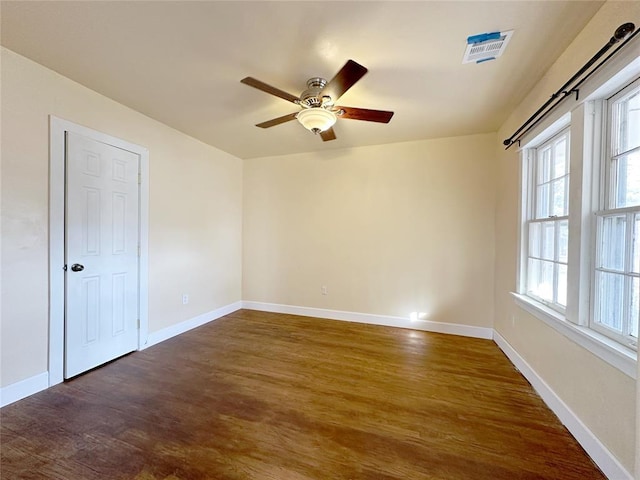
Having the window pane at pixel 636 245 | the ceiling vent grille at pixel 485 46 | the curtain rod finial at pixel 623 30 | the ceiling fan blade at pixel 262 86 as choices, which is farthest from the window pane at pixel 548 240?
the ceiling fan blade at pixel 262 86

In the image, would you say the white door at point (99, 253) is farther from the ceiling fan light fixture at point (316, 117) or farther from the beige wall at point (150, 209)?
the ceiling fan light fixture at point (316, 117)

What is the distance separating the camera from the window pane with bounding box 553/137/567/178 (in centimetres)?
208

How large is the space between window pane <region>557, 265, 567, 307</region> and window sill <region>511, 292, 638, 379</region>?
11cm

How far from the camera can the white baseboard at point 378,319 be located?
3391 millimetres

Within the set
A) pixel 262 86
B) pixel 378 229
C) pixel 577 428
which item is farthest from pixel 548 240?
pixel 262 86

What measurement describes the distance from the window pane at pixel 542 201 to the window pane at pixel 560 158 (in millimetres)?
165

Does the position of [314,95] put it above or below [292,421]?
above

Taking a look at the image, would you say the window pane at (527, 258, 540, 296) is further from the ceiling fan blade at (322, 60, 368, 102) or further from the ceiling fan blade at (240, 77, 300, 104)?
the ceiling fan blade at (240, 77, 300, 104)

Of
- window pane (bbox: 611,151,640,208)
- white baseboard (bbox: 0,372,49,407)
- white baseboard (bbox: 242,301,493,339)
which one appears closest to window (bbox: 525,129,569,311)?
window pane (bbox: 611,151,640,208)

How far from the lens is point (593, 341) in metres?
1.50

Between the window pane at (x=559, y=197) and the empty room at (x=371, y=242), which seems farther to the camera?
the window pane at (x=559, y=197)

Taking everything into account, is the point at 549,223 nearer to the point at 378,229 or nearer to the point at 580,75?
the point at 580,75

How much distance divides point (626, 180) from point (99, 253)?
4114mm

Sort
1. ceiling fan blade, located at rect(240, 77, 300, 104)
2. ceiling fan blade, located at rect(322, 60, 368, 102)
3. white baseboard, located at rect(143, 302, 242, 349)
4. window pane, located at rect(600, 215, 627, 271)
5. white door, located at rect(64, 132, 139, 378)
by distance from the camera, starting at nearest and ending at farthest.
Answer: window pane, located at rect(600, 215, 627, 271), ceiling fan blade, located at rect(322, 60, 368, 102), ceiling fan blade, located at rect(240, 77, 300, 104), white door, located at rect(64, 132, 139, 378), white baseboard, located at rect(143, 302, 242, 349)
